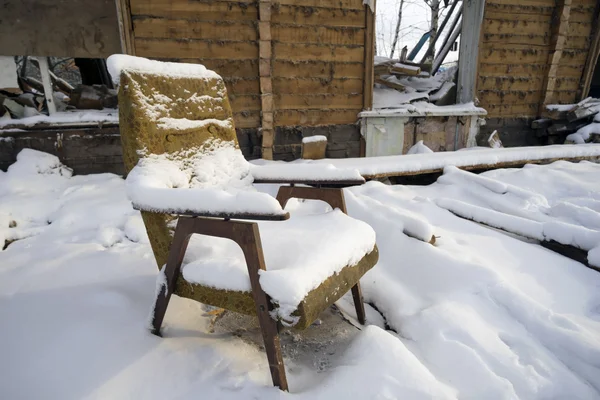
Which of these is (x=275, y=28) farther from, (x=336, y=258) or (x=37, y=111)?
(x=336, y=258)

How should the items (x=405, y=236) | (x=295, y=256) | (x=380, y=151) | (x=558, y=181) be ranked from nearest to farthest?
(x=295, y=256) < (x=405, y=236) < (x=558, y=181) < (x=380, y=151)

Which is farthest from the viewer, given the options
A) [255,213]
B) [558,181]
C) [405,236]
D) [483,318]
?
[558,181]

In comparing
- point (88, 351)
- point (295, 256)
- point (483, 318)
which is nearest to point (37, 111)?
point (88, 351)

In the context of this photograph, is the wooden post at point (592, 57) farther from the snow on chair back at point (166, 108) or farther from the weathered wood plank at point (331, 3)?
the snow on chair back at point (166, 108)

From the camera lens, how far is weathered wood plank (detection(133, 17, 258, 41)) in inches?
170

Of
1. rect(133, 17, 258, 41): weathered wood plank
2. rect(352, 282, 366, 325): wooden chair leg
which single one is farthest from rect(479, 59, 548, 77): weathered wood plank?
rect(352, 282, 366, 325): wooden chair leg

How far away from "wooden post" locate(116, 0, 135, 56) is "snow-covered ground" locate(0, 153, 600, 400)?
2745 mm

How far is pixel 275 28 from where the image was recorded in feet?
15.7

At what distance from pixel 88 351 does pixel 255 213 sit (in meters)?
0.97

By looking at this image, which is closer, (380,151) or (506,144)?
(380,151)

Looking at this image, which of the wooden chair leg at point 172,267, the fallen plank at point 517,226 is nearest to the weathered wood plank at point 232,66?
the fallen plank at point 517,226

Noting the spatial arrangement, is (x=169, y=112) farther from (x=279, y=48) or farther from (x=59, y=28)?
(x=59, y=28)

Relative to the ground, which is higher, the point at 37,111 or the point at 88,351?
the point at 37,111

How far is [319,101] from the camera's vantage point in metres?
5.23
